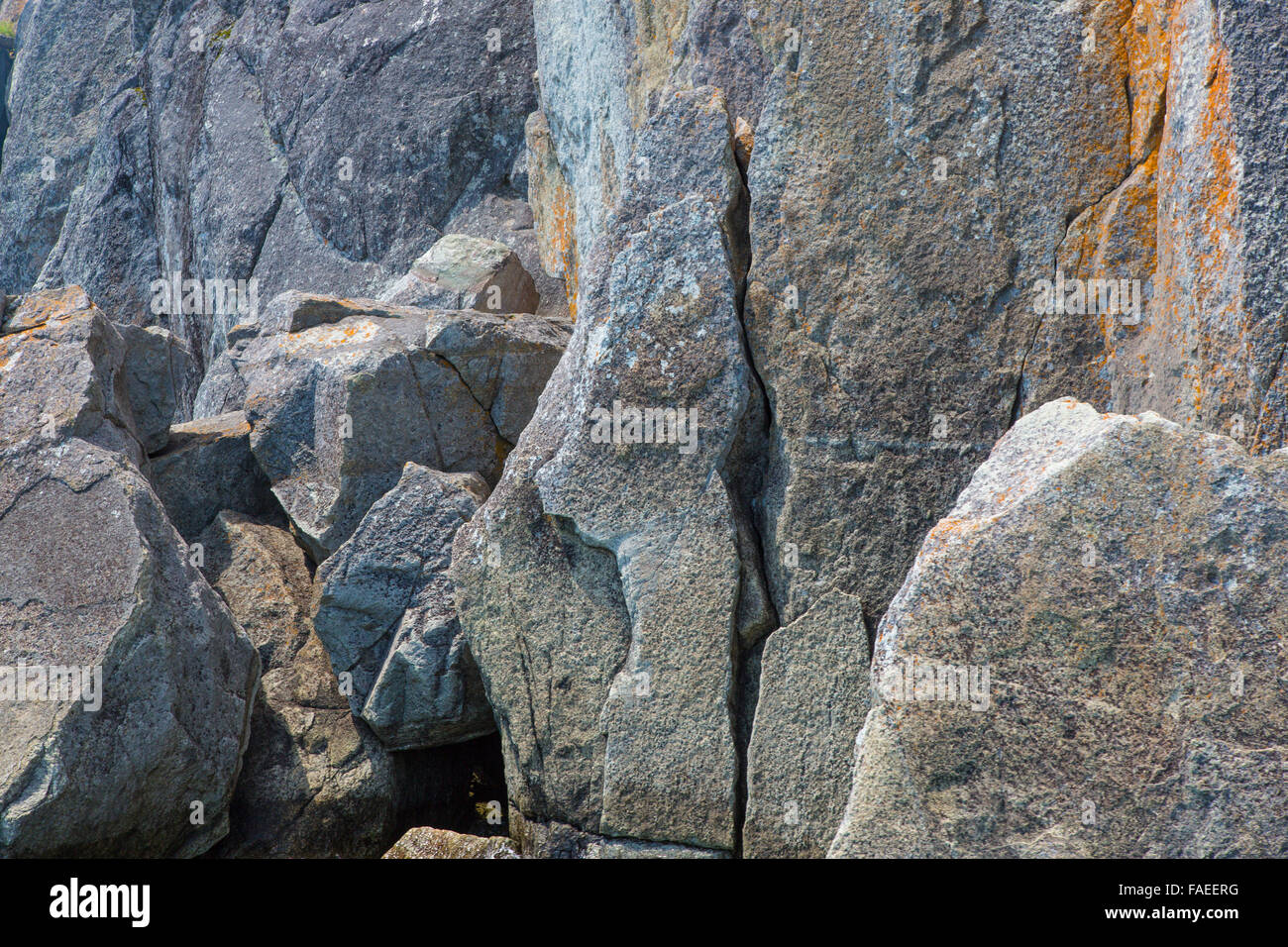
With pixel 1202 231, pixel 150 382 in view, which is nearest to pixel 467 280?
pixel 150 382

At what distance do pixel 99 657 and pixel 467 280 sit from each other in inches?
307

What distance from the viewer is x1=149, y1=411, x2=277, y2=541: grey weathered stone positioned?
12.4 metres

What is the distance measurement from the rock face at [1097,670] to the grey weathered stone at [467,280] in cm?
1003

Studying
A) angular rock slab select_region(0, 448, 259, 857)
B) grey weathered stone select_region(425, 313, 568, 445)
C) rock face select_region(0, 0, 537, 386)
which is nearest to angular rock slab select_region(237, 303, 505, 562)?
grey weathered stone select_region(425, 313, 568, 445)

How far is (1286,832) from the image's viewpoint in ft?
18.1

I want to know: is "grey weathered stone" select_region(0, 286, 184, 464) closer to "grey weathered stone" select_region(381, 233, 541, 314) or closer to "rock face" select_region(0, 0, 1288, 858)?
"rock face" select_region(0, 0, 1288, 858)

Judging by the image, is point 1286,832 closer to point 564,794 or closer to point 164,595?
point 564,794

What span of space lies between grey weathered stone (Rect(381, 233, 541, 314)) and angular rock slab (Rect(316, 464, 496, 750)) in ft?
14.6

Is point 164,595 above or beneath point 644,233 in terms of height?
beneath

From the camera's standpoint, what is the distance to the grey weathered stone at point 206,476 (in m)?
12.4

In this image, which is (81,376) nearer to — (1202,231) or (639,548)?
(639,548)
